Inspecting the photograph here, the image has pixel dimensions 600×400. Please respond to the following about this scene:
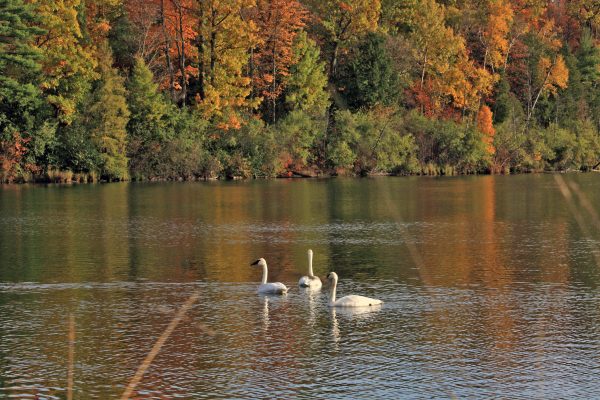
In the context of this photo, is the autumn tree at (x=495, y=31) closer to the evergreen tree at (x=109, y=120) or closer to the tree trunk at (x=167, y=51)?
the tree trunk at (x=167, y=51)

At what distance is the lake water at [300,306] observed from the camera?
65.3ft

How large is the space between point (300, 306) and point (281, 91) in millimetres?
79766

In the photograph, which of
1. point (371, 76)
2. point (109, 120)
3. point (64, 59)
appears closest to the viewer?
point (64, 59)

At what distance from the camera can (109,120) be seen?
293 ft

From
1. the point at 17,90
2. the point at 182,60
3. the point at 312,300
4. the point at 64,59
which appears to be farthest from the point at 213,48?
the point at 312,300

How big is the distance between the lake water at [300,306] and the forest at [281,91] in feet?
85.8

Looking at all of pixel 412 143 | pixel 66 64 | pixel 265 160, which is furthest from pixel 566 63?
pixel 66 64

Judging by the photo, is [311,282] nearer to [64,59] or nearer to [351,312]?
[351,312]

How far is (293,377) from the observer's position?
65.8 ft

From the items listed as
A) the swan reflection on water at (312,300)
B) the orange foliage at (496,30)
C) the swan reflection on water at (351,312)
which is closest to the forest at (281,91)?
the orange foliage at (496,30)

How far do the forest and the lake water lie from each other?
26.1 metres

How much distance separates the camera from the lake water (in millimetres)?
19906

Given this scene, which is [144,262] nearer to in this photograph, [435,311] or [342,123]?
[435,311]

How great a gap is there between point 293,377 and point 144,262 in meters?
17.3
